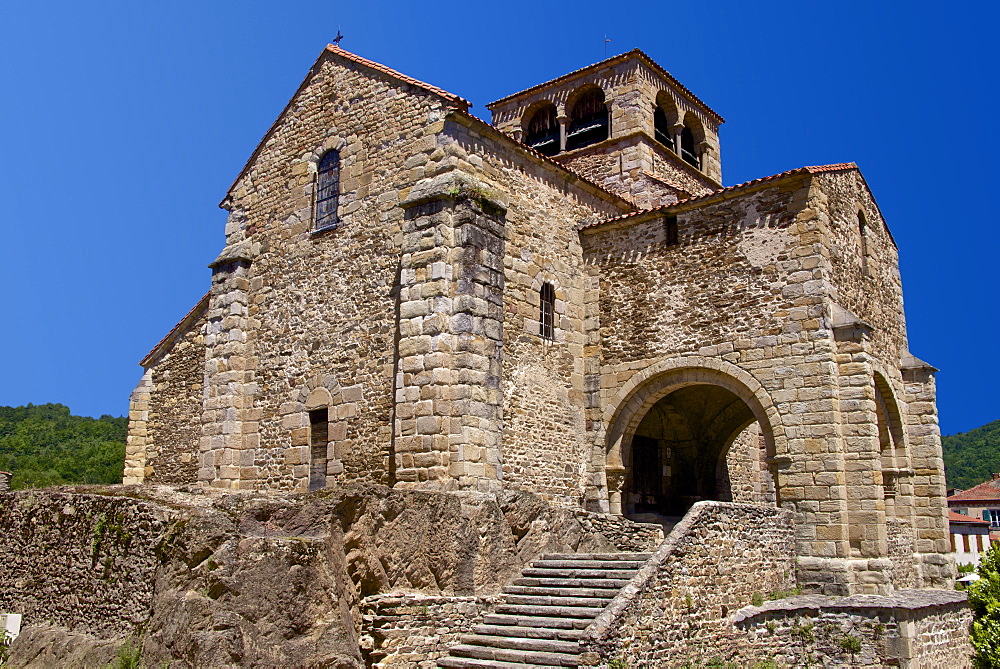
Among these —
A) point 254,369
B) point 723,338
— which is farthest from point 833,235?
point 254,369

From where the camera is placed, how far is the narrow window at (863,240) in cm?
1684

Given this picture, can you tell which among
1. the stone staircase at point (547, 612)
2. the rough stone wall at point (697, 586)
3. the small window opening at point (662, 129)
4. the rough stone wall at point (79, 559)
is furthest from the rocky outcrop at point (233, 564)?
the small window opening at point (662, 129)

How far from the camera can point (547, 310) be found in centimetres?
1634

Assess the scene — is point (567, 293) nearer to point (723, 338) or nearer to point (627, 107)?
point (723, 338)

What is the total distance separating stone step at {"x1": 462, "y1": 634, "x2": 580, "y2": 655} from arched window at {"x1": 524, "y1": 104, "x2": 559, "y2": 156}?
1528 centimetres

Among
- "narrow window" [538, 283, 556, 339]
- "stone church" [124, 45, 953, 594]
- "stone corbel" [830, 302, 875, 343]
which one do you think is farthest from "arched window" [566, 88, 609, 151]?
"stone corbel" [830, 302, 875, 343]

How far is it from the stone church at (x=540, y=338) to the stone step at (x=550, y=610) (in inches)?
79.1

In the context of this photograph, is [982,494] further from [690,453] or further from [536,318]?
[536,318]

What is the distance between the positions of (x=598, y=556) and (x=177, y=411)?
441 inches

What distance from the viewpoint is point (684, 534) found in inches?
465

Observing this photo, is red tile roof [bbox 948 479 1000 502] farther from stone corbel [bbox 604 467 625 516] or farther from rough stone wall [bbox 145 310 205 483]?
rough stone wall [bbox 145 310 205 483]

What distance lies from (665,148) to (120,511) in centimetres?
1668

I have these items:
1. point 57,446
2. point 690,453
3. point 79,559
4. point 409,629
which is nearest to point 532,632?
point 409,629

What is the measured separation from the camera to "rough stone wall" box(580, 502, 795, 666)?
1051 centimetres
